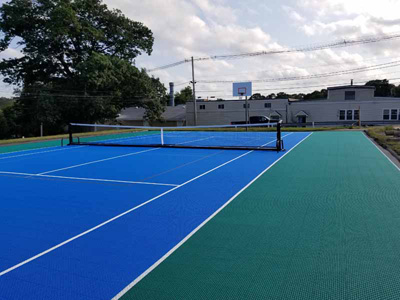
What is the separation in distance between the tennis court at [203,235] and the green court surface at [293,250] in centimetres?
2

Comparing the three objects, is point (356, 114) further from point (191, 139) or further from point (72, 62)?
point (72, 62)

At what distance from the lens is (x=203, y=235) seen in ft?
16.0

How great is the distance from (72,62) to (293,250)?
33464mm

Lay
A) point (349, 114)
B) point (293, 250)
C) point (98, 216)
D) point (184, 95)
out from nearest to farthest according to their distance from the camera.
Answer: point (293, 250), point (98, 216), point (349, 114), point (184, 95)

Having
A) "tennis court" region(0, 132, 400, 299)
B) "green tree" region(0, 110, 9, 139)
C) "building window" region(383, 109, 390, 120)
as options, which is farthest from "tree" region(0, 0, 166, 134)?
"building window" region(383, 109, 390, 120)

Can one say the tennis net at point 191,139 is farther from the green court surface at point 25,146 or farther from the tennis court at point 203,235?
the tennis court at point 203,235

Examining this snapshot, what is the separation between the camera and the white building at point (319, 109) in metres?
39.6

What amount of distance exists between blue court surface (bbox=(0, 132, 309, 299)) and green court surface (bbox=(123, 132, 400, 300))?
0.44 m

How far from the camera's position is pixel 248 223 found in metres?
5.35

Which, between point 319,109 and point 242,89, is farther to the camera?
point 319,109

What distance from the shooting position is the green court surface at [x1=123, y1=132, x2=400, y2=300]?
3.38 meters

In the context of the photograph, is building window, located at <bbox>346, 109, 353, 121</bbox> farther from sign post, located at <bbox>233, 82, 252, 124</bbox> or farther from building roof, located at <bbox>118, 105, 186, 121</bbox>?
building roof, located at <bbox>118, 105, 186, 121</bbox>

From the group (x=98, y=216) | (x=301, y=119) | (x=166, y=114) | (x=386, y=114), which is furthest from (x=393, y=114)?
(x=98, y=216)

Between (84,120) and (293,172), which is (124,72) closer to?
(84,120)
